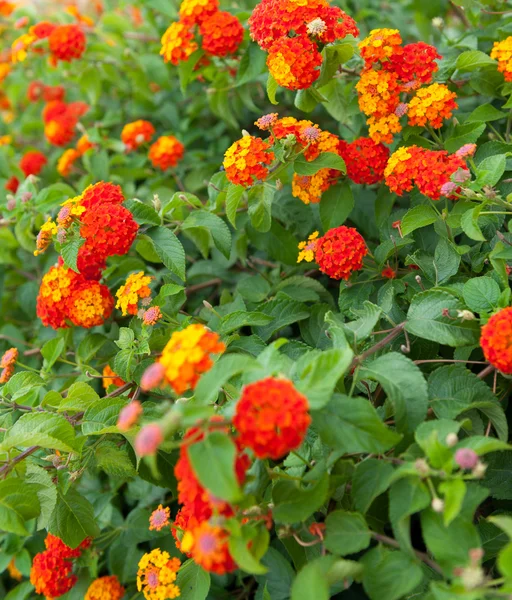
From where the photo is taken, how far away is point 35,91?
3061 mm

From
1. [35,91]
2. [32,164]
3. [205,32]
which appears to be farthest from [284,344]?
[35,91]

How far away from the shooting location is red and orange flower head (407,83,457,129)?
1.58 meters

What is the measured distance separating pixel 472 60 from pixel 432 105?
19 centimetres

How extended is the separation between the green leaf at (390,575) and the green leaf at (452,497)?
0.40 feet

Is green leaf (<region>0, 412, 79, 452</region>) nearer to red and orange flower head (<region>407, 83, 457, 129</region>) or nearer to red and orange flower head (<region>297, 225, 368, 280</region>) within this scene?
red and orange flower head (<region>297, 225, 368, 280</region>)

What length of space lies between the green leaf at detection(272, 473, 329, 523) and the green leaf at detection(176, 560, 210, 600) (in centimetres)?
30

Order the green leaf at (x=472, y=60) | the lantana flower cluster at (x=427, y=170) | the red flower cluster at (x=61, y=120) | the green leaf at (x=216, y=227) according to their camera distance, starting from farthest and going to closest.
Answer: the red flower cluster at (x=61, y=120), the green leaf at (x=216, y=227), the green leaf at (x=472, y=60), the lantana flower cluster at (x=427, y=170)

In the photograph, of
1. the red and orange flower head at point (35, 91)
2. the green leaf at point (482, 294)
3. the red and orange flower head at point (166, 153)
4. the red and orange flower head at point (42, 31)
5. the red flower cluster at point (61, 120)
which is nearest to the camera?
the green leaf at point (482, 294)

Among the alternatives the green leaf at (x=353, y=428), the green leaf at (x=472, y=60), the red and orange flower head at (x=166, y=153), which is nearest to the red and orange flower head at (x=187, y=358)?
the green leaf at (x=353, y=428)

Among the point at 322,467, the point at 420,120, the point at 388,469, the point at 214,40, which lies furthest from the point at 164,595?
the point at 214,40

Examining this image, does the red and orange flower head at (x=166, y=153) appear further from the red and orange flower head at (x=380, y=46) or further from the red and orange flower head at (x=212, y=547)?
the red and orange flower head at (x=212, y=547)

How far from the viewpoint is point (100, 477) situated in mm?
2051

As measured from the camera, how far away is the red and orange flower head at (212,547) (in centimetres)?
98

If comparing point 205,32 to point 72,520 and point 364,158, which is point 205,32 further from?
point 72,520
